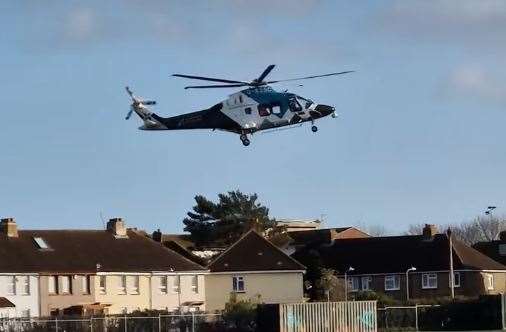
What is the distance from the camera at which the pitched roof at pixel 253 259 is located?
332 ft

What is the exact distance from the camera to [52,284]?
88.9 metres

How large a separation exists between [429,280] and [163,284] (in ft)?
80.7

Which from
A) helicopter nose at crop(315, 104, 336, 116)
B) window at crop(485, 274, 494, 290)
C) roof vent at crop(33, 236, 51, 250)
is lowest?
window at crop(485, 274, 494, 290)

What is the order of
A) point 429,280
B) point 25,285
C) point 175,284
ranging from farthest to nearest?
point 429,280, point 175,284, point 25,285

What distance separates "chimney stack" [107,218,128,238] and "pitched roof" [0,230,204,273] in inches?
17.6

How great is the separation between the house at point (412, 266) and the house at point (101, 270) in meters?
16.0

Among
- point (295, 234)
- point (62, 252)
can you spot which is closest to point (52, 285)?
point (62, 252)

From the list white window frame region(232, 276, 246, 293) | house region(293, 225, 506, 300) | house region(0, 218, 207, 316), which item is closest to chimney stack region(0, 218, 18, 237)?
house region(0, 218, 207, 316)

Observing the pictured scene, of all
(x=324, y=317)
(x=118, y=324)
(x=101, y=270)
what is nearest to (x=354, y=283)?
(x=101, y=270)

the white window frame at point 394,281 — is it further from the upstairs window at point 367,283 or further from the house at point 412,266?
the upstairs window at point 367,283

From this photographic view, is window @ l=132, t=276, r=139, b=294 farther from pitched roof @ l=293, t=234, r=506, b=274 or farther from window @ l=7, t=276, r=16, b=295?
pitched roof @ l=293, t=234, r=506, b=274

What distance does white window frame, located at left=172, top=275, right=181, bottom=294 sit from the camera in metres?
96.6

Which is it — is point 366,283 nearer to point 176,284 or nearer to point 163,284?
point 176,284

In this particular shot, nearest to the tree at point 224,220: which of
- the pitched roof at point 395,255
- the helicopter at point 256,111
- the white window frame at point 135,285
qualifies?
the pitched roof at point 395,255
